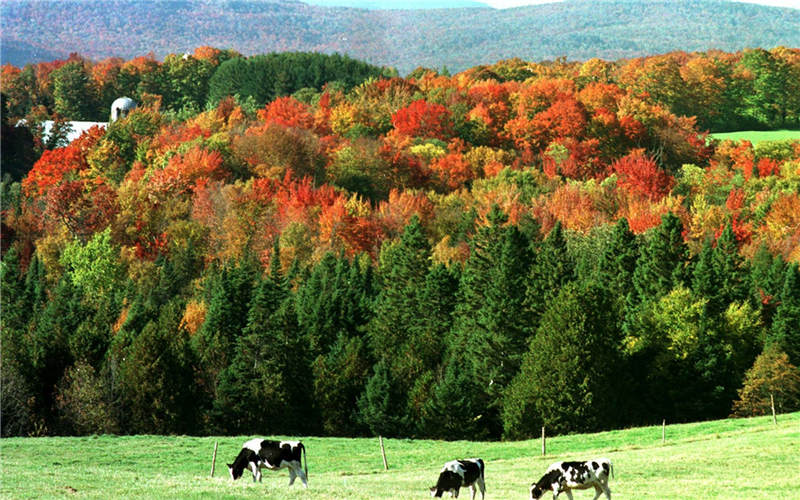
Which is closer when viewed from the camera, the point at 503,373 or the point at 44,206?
the point at 503,373

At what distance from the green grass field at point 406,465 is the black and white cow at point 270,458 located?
49 cm

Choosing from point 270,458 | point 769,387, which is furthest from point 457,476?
point 769,387

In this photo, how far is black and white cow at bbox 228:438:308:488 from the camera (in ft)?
125

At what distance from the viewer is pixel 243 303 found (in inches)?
3861

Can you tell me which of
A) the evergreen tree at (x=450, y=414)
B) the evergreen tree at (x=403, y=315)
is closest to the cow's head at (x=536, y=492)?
the evergreen tree at (x=450, y=414)

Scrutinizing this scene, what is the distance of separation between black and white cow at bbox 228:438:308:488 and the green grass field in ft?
1.62

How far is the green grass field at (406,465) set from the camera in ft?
112

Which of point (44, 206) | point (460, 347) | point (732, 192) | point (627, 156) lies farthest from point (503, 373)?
point (627, 156)

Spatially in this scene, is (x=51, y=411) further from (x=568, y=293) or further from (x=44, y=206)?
(x=44, y=206)

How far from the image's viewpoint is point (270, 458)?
38.4m

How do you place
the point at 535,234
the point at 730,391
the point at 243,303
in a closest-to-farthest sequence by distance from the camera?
the point at 730,391 < the point at 243,303 < the point at 535,234

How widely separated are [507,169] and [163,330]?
310 ft

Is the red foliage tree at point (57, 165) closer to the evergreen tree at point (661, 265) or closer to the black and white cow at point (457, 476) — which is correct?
the evergreen tree at point (661, 265)

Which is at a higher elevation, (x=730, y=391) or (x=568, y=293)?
(x=568, y=293)
